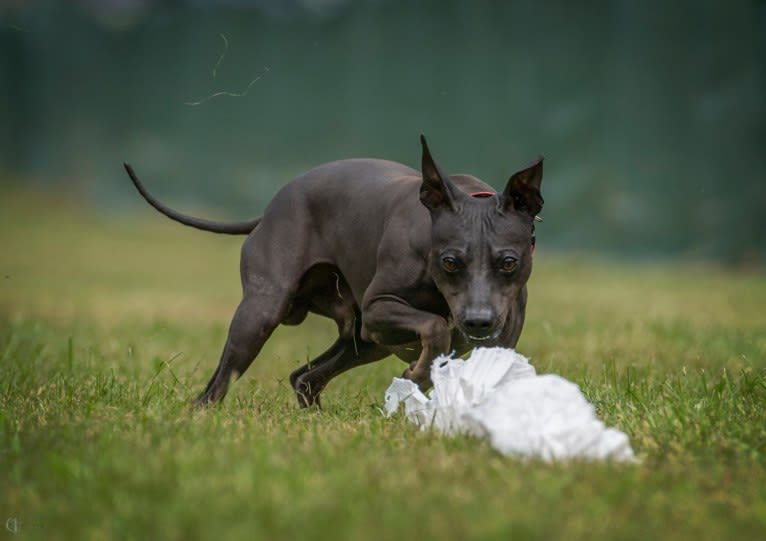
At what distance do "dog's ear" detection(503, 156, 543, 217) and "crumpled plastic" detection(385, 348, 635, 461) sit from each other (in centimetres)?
63

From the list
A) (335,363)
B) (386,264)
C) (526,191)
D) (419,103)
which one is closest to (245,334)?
(335,363)

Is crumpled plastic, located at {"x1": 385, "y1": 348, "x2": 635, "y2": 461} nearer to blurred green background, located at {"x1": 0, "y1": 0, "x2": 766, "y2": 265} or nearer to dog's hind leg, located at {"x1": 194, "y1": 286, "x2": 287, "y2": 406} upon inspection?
dog's hind leg, located at {"x1": 194, "y1": 286, "x2": 287, "y2": 406}

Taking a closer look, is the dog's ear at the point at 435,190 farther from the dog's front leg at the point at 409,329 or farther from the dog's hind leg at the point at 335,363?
the dog's hind leg at the point at 335,363

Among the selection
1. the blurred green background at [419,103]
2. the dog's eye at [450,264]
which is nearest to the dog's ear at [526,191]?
the dog's eye at [450,264]

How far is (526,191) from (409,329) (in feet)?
2.20

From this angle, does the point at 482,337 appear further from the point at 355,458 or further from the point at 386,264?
the point at 355,458

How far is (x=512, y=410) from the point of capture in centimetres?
315

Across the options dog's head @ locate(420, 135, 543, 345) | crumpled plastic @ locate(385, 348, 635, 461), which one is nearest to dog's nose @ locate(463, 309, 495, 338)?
dog's head @ locate(420, 135, 543, 345)

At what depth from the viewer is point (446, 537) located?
228 cm

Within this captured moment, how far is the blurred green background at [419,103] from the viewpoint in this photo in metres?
12.4

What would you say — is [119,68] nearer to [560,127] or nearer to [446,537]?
[560,127]

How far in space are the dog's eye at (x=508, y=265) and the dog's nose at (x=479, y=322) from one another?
7.3 inches

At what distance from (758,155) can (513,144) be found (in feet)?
→ 9.51

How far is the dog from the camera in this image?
376 cm
